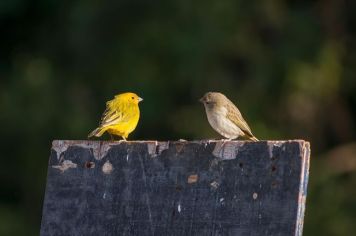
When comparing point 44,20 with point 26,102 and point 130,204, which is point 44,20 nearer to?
point 26,102

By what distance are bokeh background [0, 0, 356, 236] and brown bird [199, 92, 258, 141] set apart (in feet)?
29.8

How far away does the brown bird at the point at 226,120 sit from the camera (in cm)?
933

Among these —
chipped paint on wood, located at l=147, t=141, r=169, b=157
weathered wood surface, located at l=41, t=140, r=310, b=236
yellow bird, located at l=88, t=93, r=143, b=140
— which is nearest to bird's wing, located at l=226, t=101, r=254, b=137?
yellow bird, located at l=88, t=93, r=143, b=140

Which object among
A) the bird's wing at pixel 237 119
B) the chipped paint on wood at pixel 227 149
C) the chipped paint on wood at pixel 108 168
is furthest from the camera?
the bird's wing at pixel 237 119

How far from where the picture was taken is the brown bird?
30.6 ft

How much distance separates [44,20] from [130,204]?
692 inches

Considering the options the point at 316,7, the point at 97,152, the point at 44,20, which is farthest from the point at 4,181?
the point at 97,152

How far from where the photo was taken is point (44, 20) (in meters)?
22.4

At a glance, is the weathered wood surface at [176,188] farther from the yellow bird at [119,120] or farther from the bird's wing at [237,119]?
the bird's wing at [237,119]

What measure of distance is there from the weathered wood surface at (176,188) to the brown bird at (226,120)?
157 inches

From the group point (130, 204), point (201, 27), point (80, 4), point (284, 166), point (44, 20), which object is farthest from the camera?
point (44, 20)

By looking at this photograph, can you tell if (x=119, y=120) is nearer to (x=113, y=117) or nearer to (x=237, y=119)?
(x=113, y=117)

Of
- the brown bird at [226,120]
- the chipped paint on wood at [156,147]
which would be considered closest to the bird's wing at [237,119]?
the brown bird at [226,120]

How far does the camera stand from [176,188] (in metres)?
5.07
